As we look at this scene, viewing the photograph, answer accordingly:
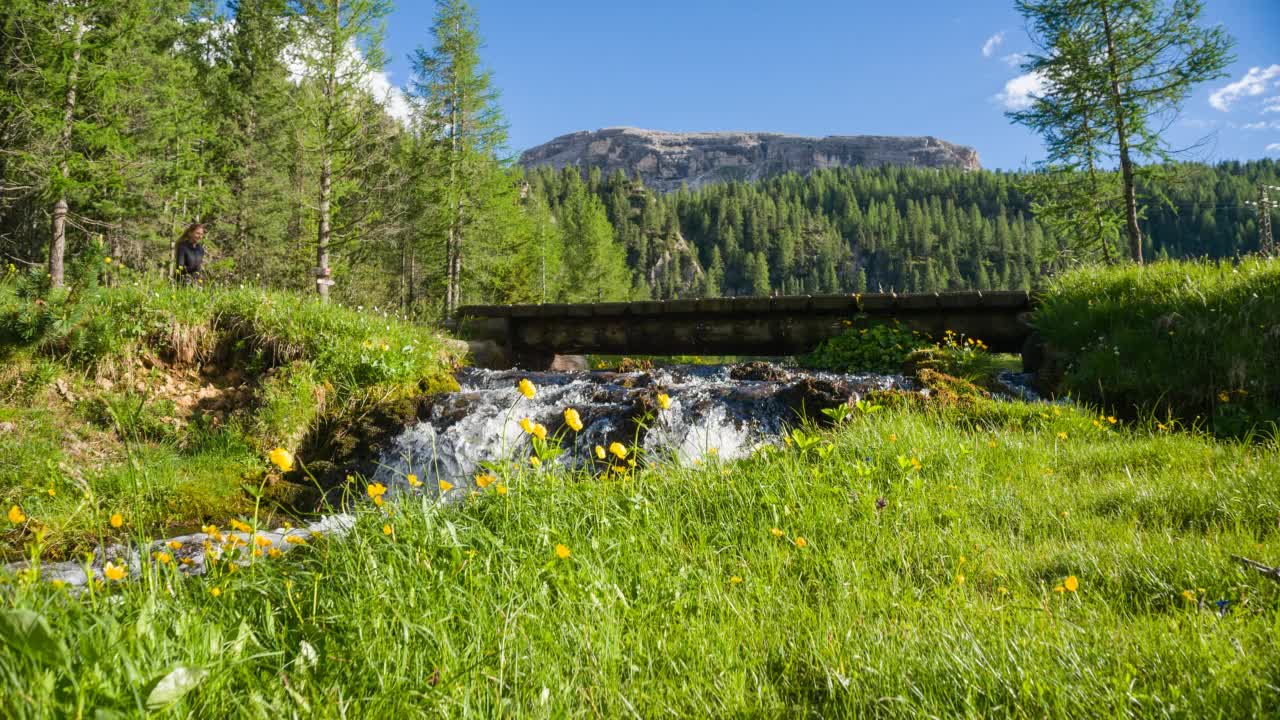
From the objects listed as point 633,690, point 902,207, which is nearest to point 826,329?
point 633,690

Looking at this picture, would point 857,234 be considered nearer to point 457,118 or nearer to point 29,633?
point 457,118

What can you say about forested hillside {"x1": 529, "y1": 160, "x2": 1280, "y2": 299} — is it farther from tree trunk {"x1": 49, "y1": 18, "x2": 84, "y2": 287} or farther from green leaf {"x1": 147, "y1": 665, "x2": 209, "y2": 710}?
green leaf {"x1": 147, "y1": 665, "x2": 209, "y2": 710}

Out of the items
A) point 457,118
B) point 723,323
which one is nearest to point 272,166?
point 457,118

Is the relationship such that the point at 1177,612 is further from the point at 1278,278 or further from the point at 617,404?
the point at 1278,278

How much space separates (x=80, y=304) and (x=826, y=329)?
382 inches

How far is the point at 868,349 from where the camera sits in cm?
884

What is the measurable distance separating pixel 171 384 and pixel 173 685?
7.66m

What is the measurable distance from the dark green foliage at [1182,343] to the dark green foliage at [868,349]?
1943 mm

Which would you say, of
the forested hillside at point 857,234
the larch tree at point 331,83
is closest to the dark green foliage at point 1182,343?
the larch tree at point 331,83

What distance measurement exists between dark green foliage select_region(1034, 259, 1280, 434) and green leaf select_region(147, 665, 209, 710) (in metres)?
5.91

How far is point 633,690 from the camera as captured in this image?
1.57 metres

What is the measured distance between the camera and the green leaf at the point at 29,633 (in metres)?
A: 0.96

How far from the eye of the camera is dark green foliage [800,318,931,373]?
28.3ft

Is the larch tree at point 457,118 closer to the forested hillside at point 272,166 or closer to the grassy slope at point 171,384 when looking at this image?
the forested hillside at point 272,166
